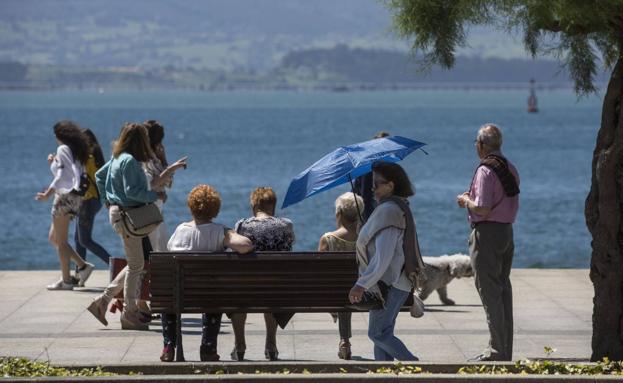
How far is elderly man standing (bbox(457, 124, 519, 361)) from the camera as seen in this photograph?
9648mm

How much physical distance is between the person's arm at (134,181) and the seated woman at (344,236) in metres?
1.59

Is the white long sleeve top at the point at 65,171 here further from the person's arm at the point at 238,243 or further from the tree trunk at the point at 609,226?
the tree trunk at the point at 609,226

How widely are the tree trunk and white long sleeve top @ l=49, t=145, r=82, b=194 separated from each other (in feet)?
20.9

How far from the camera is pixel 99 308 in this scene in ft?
37.8

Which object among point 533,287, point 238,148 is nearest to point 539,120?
point 238,148

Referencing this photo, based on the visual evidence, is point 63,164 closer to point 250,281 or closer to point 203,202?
point 203,202

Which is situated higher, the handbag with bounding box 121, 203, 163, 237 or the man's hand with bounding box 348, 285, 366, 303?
the handbag with bounding box 121, 203, 163, 237

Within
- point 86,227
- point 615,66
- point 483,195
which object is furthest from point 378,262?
point 86,227

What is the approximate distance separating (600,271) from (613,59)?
1928 mm

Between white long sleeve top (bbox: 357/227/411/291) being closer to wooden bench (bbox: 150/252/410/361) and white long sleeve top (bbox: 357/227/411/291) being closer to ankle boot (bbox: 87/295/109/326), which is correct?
wooden bench (bbox: 150/252/410/361)

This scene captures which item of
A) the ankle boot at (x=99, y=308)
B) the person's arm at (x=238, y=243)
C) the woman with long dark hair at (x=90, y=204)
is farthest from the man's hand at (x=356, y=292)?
the woman with long dark hair at (x=90, y=204)

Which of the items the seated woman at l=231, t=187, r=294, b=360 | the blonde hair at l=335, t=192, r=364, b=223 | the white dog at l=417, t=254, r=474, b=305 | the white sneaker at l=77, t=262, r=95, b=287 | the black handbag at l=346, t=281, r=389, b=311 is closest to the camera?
the black handbag at l=346, t=281, r=389, b=311

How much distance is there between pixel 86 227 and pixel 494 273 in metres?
6.13

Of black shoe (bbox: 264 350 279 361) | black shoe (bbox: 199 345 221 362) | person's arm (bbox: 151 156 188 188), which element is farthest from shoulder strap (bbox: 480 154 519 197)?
person's arm (bbox: 151 156 188 188)
